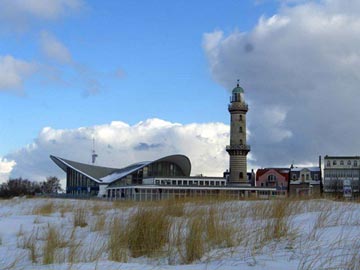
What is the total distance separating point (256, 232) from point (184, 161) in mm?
78892

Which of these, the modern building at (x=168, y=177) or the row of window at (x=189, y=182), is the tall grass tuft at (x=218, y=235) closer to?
the modern building at (x=168, y=177)

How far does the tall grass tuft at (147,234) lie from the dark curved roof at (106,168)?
69891 millimetres

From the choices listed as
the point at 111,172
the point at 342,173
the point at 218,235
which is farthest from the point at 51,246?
the point at 342,173

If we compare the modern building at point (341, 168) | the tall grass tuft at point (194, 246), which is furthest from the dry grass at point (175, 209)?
the modern building at point (341, 168)

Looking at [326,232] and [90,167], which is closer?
[326,232]

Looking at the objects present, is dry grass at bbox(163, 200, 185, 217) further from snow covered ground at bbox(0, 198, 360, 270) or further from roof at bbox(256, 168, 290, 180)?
roof at bbox(256, 168, 290, 180)

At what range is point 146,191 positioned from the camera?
64.4 m

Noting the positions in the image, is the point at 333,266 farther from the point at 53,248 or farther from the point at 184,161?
the point at 184,161

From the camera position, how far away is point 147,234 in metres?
8.15

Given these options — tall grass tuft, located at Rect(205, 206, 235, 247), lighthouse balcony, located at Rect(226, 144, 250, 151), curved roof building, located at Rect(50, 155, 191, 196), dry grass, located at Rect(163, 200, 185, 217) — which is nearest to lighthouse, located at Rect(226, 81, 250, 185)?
lighthouse balcony, located at Rect(226, 144, 250, 151)

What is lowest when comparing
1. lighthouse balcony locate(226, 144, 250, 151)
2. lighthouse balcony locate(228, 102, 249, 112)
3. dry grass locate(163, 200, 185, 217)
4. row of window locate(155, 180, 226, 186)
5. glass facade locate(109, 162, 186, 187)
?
dry grass locate(163, 200, 185, 217)

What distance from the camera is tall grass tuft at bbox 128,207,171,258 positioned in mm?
7824

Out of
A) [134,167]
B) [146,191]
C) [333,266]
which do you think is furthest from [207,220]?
[134,167]

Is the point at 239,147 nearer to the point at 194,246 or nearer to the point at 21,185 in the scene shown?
the point at 21,185
